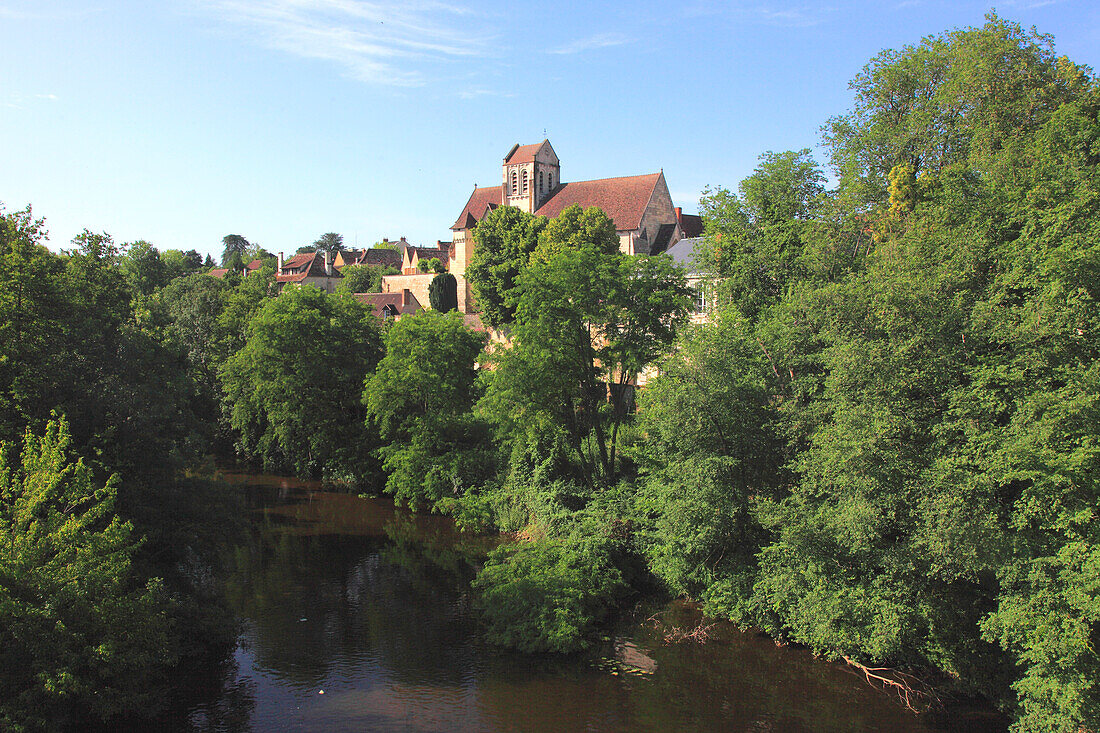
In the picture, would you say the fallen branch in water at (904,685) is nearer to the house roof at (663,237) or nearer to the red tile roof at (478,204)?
the house roof at (663,237)

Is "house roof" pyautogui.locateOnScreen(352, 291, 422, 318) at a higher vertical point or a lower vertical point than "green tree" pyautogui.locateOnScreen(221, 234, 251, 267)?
lower

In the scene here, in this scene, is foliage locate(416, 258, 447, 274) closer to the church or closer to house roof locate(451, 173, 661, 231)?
the church

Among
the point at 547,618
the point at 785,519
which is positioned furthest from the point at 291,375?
the point at 785,519

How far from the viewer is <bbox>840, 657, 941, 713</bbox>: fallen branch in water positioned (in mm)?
17406

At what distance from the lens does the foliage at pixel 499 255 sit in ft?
181

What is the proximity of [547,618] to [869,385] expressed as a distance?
10.1 m

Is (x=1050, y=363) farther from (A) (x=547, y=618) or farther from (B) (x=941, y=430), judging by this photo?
(A) (x=547, y=618)

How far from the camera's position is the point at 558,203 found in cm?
7262

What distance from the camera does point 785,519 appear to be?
63.7 ft

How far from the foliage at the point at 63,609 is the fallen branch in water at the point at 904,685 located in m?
15.5

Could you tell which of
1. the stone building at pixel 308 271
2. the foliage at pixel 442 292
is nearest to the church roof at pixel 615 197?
the foliage at pixel 442 292

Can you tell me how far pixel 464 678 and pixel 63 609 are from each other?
28.0ft

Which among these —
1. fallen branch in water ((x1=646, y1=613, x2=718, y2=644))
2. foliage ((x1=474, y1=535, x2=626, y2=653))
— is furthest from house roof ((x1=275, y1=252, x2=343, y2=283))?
fallen branch in water ((x1=646, y1=613, x2=718, y2=644))

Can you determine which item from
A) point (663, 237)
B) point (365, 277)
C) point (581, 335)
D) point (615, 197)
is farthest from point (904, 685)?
point (365, 277)
